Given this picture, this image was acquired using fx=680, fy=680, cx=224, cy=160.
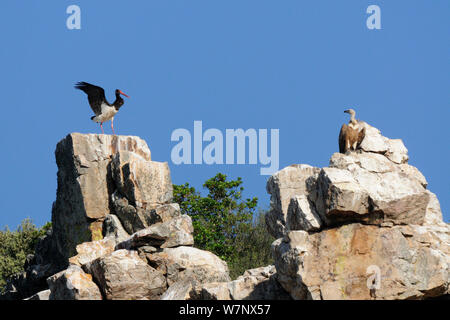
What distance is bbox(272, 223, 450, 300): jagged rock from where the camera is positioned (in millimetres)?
14625

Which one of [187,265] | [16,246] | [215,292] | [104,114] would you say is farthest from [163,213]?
[16,246]

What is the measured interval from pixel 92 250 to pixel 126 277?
3588 mm

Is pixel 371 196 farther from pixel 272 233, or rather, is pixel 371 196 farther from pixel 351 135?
pixel 272 233

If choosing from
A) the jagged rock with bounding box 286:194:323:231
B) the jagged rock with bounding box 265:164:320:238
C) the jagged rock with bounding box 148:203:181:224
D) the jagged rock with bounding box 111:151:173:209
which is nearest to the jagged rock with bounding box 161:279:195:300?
the jagged rock with bounding box 265:164:320:238

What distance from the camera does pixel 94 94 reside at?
2672 centimetres

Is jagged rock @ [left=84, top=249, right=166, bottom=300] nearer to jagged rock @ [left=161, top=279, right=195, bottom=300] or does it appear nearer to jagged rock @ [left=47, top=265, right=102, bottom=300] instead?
jagged rock @ [left=47, top=265, right=102, bottom=300]

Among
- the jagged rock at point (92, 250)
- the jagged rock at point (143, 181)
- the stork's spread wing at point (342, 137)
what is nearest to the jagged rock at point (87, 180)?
the jagged rock at point (143, 181)

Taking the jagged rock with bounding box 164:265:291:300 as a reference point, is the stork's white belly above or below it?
above

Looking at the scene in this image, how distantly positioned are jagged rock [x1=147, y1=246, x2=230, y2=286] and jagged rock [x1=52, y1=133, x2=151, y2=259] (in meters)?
4.92

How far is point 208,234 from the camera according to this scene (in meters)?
35.2

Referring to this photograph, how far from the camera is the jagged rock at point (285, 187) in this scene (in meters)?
20.7
